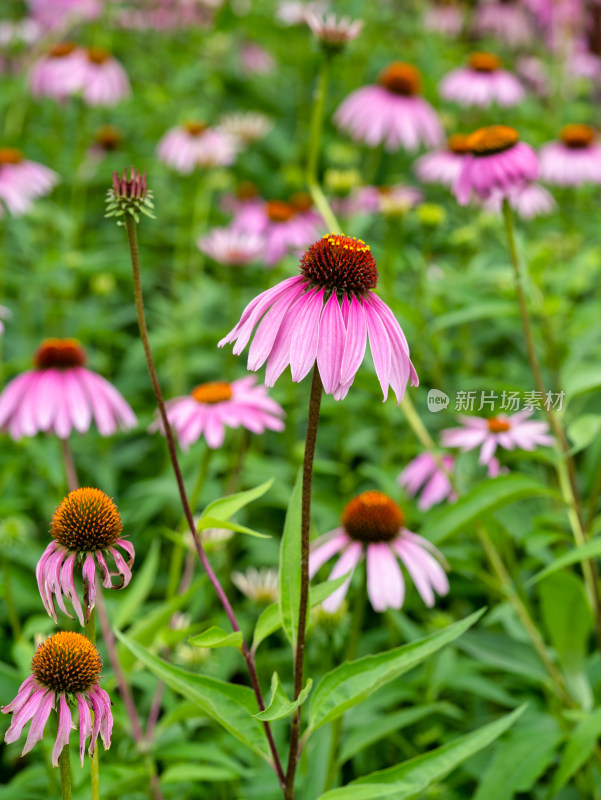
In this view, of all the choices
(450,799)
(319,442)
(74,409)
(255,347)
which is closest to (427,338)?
(319,442)

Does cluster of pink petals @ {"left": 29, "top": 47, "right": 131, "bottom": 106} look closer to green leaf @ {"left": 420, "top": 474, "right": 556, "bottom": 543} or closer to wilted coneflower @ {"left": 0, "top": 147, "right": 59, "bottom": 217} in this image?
wilted coneflower @ {"left": 0, "top": 147, "right": 59, "bottom": 217}

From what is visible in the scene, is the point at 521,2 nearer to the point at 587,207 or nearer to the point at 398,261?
the point at 587,207

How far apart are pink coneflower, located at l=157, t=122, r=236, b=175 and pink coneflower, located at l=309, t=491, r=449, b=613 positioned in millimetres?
1455

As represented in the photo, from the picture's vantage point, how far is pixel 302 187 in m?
2.75

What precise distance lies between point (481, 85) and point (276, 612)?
8.05 feet

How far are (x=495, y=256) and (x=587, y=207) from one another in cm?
85

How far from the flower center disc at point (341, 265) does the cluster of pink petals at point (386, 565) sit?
0.47 metres

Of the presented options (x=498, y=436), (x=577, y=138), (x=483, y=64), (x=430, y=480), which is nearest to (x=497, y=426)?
(x=498, y=436)

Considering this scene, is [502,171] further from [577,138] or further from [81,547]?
[577,138]

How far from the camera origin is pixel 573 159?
246 cm

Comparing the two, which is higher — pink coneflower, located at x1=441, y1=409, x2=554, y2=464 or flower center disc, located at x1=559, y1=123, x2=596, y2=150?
flower center disc, located at x1=559, y1=123, x2=596, y2=150

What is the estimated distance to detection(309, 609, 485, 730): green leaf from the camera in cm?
78

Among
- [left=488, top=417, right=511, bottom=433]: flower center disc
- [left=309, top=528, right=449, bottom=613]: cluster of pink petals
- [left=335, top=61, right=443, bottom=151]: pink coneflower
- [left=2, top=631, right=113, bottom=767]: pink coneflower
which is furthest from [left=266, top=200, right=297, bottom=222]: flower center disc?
[left=2, top=631, right=113, bottom=767]: pink coneflower

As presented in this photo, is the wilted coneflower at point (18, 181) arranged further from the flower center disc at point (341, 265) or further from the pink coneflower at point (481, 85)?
the flower center disc at point (341, 265)
